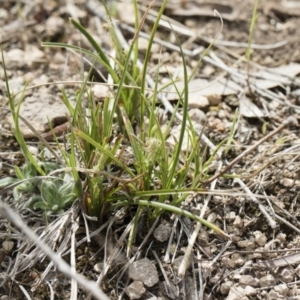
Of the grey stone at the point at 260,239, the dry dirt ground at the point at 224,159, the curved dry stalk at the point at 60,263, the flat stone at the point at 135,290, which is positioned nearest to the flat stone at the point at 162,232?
the dry dirt ground at the point at 224,159

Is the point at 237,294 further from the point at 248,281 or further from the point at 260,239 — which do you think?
the point at 260,239

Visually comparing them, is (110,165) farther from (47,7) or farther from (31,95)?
(47,7)

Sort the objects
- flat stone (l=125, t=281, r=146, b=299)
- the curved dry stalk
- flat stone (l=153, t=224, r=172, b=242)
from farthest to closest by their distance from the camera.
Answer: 1. flat stone (l=153, t=224, r=172, b=242)
2. flat stone (l=125, t=281, r=146, b=299)
3. the curved dry stalk

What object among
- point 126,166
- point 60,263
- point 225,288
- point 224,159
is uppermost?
point 60,263

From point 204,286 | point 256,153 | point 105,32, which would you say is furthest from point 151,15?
point 204,286

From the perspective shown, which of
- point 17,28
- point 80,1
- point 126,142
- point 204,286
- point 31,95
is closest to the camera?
point 204,286

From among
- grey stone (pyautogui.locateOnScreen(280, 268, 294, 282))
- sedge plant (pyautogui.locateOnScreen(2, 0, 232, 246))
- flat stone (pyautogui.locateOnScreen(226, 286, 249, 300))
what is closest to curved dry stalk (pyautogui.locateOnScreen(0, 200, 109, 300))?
sedge plant (pyautogui.locateOnScreen(2, 0, 232, 246))

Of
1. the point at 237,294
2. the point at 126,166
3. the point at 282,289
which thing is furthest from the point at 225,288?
the point at 126,166

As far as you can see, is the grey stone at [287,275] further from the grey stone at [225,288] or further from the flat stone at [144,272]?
the flat stone at [144,272]

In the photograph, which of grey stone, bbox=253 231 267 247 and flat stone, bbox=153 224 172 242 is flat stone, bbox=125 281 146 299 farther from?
grey stone, bbox=253 231 267 247
